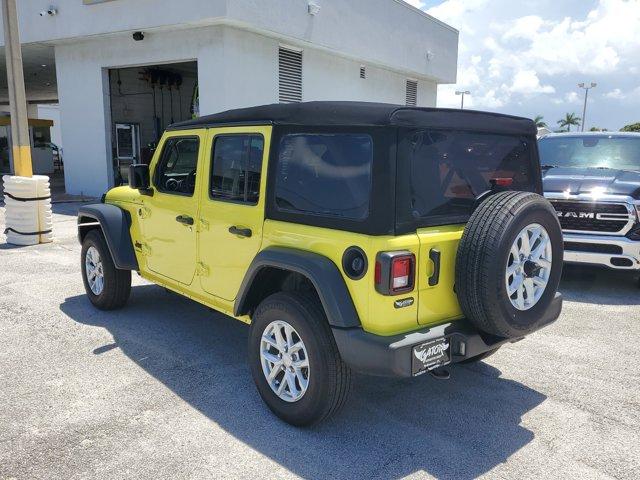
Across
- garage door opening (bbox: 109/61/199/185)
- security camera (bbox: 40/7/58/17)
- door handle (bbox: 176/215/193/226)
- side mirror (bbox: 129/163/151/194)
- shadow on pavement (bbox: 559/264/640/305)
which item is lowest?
shadow on pavement (bbox: 559/264/640/305)

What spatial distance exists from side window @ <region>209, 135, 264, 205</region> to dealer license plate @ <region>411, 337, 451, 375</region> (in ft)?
4.75

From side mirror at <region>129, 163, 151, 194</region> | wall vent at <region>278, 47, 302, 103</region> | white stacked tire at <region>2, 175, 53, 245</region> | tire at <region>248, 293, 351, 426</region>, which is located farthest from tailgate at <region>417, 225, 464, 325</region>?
wall vent at <region>278, 47, 302, 103</region>

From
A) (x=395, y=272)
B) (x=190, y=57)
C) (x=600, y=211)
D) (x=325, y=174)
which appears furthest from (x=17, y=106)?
(x=600, y=211)

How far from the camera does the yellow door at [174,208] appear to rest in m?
4.22

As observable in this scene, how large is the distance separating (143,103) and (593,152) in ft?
49.9

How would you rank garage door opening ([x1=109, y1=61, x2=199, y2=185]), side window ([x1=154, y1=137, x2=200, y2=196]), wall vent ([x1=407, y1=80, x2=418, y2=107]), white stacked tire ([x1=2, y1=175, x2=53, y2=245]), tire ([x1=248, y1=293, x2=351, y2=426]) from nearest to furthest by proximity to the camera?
tire ([x1=248, y1=293, x2=351, y2=426]) < side window ([x1=154, y1=137, x2=200, y2=196]) < white stacked tire ([x1=2, y1=175, x2=53, y2=245]) < garage door opening ([x1=109, y1=61, x2=199, y2=185]) < wall vent ([x1=407, y1=80, x2=418, y2=107])

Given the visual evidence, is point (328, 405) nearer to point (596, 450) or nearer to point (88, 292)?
point (596, 450)

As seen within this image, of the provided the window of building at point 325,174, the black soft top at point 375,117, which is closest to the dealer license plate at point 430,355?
the window of building at point 325,174

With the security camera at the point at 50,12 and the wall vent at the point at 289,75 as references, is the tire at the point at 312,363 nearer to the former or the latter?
the wall vent at the point at 289,75

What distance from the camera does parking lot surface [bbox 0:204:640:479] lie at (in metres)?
2.94

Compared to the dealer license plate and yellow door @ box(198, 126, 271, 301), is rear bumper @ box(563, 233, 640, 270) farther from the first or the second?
yellow door @ box(198, 126, 271, 301)

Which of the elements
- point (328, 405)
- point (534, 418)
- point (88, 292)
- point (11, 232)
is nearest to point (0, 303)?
point (88, 292)

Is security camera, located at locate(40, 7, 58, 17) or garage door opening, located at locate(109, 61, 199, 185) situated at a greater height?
security camera, located at locate(40, 7, 58, 17)

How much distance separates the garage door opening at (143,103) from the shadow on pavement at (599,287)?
12416mm
